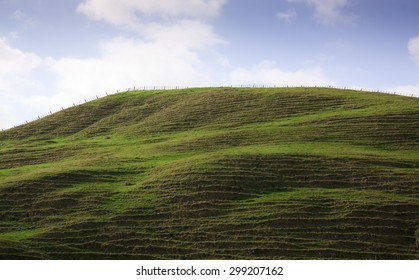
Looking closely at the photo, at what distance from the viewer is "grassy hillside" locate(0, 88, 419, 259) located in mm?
44406

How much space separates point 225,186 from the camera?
2099 inches

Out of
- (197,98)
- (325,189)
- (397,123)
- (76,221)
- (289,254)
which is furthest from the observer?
(197,98)

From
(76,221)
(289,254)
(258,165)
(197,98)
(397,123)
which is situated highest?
(197,98)

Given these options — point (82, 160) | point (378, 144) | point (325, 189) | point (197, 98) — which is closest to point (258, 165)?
point (325, 189)

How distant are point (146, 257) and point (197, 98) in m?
56.3

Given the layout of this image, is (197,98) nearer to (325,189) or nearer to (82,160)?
(82,160)

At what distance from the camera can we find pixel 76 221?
1927 inches

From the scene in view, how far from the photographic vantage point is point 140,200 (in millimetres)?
52438

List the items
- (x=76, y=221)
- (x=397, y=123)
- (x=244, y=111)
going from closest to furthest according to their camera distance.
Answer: (x=76, y=221) < (x=397, y=123) < (x=244, y=111)

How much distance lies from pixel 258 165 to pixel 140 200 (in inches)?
549

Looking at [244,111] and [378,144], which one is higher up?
[244,111]

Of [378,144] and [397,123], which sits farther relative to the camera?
[397,123]

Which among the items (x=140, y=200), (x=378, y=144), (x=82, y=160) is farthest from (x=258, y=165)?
(x=82, y=160)

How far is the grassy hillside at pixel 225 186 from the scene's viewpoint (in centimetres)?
4441
